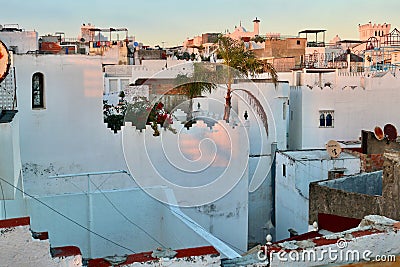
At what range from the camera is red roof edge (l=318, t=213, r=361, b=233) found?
8.80m

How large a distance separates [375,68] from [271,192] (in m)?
12.1

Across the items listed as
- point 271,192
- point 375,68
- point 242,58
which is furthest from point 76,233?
point 375,68

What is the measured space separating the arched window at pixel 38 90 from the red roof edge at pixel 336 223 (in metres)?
6.32

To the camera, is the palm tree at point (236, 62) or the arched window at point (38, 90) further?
the palm tree at point (236, 62)

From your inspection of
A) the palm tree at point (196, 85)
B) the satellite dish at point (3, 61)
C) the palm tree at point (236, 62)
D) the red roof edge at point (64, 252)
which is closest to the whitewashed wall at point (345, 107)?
the palm tree at point (236, 62)

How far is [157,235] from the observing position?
29.4 ft

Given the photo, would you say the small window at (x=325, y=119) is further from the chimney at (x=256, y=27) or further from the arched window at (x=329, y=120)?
the chimney at (x=256, y=27)

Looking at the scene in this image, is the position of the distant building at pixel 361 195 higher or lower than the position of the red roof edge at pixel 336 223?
higher

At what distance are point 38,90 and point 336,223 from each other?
6.73 metres

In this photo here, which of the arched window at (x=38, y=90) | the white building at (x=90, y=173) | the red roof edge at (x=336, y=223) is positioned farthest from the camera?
the arched window at (x=38, y=90)

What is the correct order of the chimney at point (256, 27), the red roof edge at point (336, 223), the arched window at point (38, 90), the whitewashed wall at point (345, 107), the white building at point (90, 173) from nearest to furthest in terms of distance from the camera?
the white building at point (90, 173) < the red roof edge at point (336, 223) < the arched window at point (38, 90) < the whitewashed wall at point (345, 107) < the chimney at point (256, 27)

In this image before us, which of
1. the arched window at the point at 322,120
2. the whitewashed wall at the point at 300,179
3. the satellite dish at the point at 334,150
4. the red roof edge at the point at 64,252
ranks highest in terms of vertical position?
the arched window at the point at 322,120

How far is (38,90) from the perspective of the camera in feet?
36.1

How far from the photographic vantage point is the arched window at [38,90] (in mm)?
10953
